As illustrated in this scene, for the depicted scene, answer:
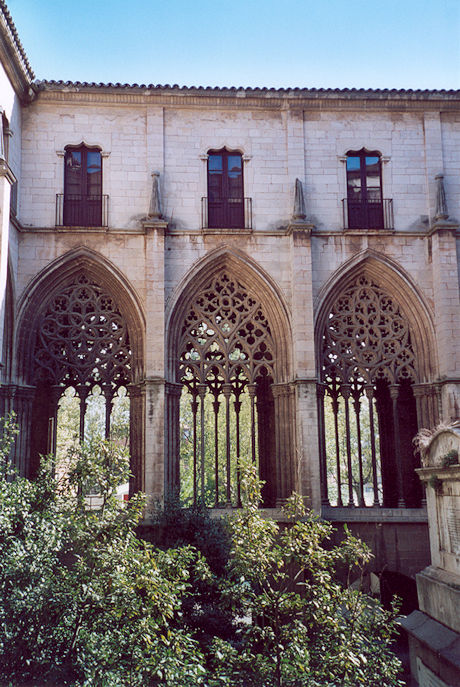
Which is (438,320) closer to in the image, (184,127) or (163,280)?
(163,280)

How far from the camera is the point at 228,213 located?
1795 cm

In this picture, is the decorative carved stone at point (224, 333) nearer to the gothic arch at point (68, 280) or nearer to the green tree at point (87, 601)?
the gothic arch at point (68, 280)

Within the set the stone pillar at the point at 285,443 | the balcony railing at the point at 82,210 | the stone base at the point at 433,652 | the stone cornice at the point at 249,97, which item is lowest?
the stone base at the point at 433,652

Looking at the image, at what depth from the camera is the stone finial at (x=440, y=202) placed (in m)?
17.6

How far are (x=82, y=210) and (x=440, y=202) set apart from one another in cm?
943

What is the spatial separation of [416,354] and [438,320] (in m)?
1.07

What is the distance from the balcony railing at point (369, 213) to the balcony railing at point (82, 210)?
6.42 meters

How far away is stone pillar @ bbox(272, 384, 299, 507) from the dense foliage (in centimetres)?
832

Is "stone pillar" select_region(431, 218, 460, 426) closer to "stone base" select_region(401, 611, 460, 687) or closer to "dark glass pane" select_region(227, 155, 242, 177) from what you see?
"dark glass pane" select_region(227, 155, 242, 177)

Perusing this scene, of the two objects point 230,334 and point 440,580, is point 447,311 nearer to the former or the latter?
point 230,334

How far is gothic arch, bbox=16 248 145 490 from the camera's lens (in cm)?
1681

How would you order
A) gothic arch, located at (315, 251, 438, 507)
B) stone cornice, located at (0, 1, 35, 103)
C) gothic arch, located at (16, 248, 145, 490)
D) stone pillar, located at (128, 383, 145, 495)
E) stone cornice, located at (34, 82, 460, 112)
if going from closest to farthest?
stone cornice, located at (0, 1, 35, 103) → stone pillar, located at (128, 383, 145, 495) → gothic arch, located at (16, 248, 145, 490) → gothic arch, located at (315, 251, 438, 507) → stone cornice, located at (34, 82, 460, 112)

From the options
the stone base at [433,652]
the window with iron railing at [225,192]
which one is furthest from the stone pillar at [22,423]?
the stone base at [433,652]

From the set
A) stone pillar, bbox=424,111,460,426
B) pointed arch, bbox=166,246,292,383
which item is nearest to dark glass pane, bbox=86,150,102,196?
pointed arch, bbox=166,246,292,383
